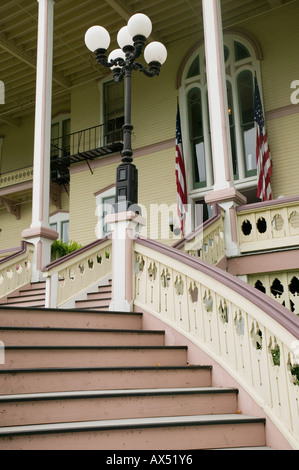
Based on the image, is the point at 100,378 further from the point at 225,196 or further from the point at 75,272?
the point at 225,196

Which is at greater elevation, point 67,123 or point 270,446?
point 67,123

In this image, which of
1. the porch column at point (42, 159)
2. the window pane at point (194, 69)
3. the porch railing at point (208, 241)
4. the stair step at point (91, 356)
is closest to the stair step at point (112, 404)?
the stair step at point (91, 356)

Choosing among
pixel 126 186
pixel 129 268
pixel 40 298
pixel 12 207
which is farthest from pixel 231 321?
pixel 12 207

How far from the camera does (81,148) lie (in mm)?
16234

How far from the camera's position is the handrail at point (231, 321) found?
147 inches

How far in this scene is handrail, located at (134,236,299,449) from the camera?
373 cm

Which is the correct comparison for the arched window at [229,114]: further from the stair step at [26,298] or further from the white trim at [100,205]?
the stair step at [26,298]

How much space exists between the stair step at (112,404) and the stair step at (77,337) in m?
0.83

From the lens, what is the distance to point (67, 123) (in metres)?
17.8

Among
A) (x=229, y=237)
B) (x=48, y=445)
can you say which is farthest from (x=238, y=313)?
(x=229, y=237)

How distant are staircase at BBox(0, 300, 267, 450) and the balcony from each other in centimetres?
1101

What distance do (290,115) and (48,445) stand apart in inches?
448

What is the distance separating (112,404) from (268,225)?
5090mm

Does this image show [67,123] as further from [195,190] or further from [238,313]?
[238,313]
